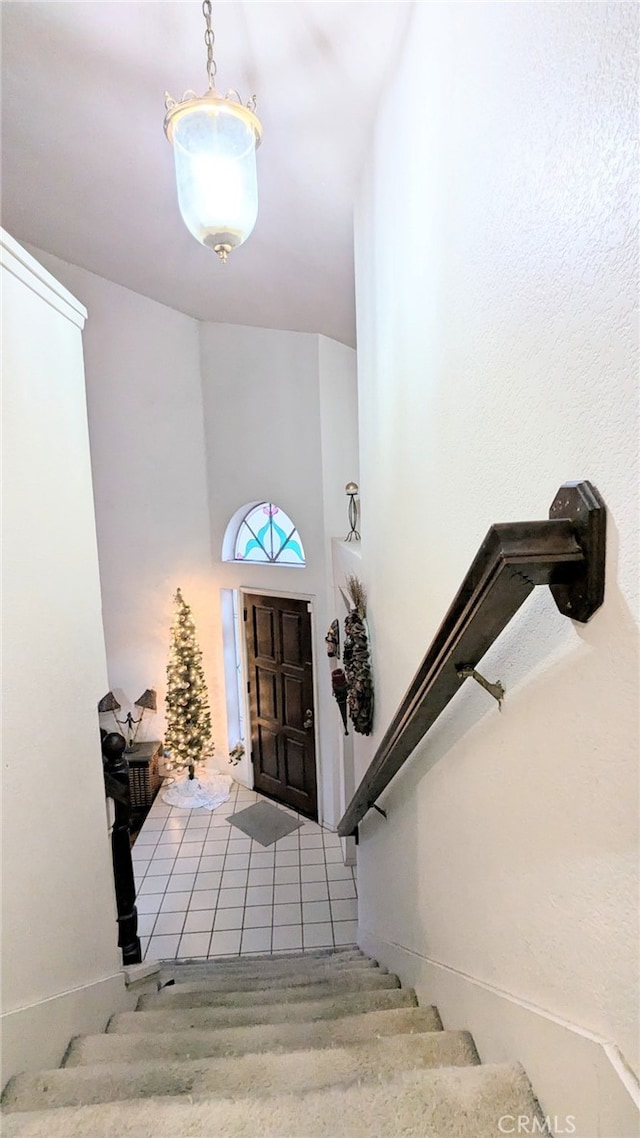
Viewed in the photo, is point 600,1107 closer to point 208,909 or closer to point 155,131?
point 155,131

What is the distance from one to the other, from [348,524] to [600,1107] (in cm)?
420

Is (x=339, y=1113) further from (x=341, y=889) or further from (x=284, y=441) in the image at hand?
(x=284, y=441)

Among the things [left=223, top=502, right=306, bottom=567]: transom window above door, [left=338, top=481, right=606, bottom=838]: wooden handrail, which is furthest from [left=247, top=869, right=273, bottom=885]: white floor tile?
[left=338, top=481, right=606, bottom=838]: wooden handrail

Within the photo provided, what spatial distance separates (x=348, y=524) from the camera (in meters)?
4.80

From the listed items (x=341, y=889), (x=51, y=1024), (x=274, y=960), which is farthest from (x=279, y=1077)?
(x=341, y=889)

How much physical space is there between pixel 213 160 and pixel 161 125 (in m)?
1.15

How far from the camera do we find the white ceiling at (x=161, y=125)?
1.80 metres

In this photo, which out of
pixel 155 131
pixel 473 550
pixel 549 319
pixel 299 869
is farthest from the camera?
pixel 299 869

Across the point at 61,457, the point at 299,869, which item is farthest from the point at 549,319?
the point at 299,869

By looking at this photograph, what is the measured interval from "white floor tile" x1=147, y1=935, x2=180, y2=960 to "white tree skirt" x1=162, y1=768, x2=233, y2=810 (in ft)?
5.32

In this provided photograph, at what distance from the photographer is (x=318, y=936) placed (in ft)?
12.1

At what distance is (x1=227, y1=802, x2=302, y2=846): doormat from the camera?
482 cm

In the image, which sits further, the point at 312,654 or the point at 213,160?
the point at 312,654

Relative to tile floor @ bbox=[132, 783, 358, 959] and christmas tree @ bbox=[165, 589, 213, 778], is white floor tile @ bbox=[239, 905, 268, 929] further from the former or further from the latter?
christmas tree @ bbox=[165, 589, 213, 778]
